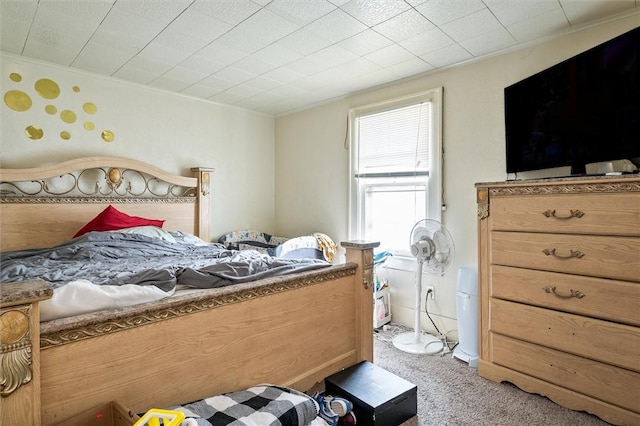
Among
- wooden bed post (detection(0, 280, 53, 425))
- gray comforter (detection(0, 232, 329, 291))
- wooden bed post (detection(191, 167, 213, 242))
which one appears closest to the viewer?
wooden bed post (detection(0, 280, 53, 425))

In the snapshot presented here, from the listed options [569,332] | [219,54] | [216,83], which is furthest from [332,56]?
[569,332]

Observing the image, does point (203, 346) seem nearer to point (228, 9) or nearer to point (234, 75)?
point (228, 9)

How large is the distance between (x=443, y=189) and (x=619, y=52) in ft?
4.65

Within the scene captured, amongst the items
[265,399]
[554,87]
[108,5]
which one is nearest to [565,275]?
[554,87]

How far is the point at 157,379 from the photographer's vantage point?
1.24 metres

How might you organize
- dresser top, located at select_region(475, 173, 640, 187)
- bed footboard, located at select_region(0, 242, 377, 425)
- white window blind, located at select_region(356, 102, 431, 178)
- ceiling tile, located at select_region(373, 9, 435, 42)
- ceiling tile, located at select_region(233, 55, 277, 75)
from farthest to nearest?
white window blind, located at select_region(356, 102, 431, 178), ceiling tile, located at select_region(233, 55, 277, 75), ceiling tile, located at select_region(373, 9, 435, 42), dresser top, located at select_region(475, 173, 640, 187), bed footboard, located at select_region(0, 242, 377, 425)

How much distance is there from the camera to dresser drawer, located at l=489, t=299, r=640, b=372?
5.57ft

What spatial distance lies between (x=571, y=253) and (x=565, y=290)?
0.21 meters

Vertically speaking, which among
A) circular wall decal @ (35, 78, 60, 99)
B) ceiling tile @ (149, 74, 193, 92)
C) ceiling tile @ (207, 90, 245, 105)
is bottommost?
circular wall decal @ (35, 78, 60, 99)

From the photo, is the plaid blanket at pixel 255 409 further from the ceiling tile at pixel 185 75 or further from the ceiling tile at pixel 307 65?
the ceiling tile at pixel 185 75

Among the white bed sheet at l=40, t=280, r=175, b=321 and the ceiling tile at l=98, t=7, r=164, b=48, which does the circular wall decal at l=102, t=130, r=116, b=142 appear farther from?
the white bed sheet at l=40, t=280, r=175, b=321

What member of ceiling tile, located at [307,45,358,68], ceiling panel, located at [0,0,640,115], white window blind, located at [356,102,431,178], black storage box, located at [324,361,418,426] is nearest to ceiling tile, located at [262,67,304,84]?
ceiling panel, located at [0,0,640,115]

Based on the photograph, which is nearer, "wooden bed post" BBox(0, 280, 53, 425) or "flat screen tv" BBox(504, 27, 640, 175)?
"wooden bed post" BBox(0, 280, 53, 425)

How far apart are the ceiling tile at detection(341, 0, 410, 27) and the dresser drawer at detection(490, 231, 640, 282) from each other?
150cm
